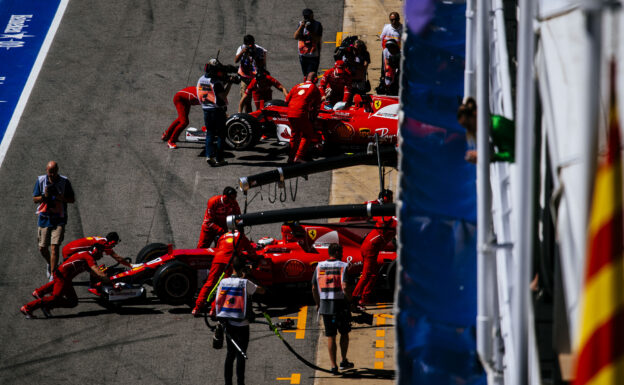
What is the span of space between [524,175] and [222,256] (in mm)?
9195

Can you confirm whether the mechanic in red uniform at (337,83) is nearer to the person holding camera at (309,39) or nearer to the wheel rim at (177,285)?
the person holding camera at (309,39)

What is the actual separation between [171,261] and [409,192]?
6.65 metres

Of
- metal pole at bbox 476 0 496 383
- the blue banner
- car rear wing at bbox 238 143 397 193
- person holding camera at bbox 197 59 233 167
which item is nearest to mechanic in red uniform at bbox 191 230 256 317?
car rear wing at bbox 238 143 397 193

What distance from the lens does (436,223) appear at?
26.7ft

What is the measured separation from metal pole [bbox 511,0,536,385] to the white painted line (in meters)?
15.7

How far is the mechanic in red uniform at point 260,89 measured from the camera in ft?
63.1

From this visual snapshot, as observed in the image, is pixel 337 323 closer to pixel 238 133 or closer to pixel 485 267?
pixel 485 267

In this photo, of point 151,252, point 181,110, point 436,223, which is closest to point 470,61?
point 436,223

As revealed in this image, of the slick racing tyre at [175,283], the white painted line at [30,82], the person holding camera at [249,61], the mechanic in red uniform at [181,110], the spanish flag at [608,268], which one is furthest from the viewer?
the white painted line at [30,82]

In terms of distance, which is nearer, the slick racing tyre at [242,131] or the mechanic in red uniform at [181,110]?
the mechanic in red uniform at [181,110]

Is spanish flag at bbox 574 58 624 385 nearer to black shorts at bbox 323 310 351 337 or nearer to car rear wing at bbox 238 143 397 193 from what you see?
black shorts at bbox 323 310 351 337

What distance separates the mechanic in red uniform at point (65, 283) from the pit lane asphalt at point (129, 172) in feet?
0.82

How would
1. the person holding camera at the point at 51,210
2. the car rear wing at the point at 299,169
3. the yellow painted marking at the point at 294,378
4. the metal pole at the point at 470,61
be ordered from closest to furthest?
1. the metal pole at the point at 470,61
2. the yellow painted marking at the point at 294,378
3. the car rear wing at the point at 299,169
4. the person holding camera at the point at 51,210

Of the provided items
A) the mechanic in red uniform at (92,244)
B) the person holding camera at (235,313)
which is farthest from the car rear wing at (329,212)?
the mechanic in red uniform at (92,244)
